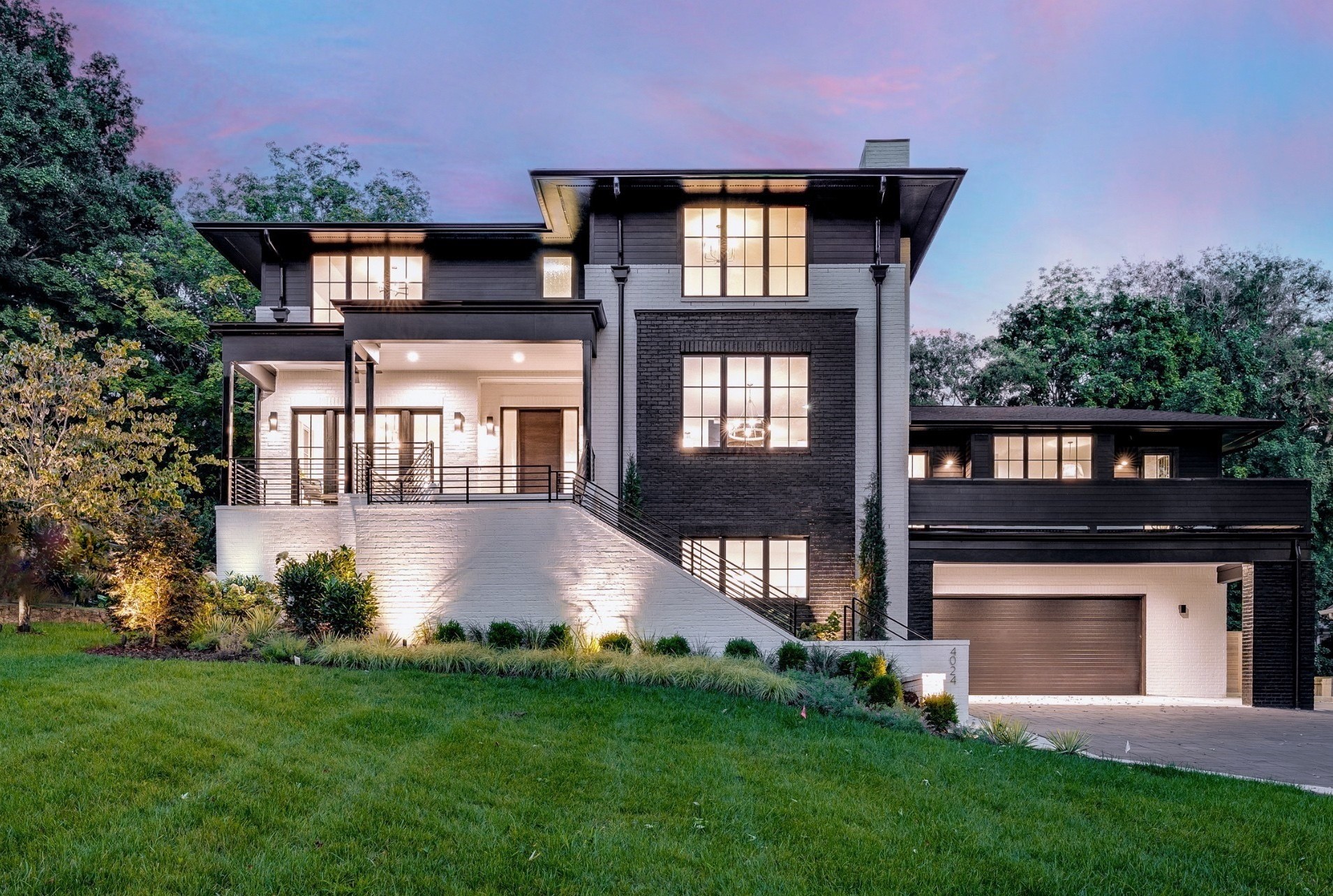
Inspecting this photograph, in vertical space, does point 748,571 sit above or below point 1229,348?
below

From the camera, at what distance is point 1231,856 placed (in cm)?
552

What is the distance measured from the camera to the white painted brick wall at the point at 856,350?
15617 millimetres

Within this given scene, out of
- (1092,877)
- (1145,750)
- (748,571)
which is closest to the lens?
(1092,877)

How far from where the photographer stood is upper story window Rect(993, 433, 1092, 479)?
708 inches

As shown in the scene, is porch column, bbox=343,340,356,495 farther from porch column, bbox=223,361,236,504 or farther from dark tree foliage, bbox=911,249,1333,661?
dark tree foliage, bbox=911,249,1333,661

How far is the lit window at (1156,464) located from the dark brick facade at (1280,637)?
2.98m

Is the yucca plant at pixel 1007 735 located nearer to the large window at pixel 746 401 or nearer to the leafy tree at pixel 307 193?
the large window at pixel 746 401

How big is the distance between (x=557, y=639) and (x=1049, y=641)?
10955 mm

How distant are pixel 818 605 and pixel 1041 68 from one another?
19254 mm

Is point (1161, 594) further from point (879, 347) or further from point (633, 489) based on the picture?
point (633, 489)

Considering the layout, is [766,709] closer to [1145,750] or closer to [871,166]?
[1145,750]

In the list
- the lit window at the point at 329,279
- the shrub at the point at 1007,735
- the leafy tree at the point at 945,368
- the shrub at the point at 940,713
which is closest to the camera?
the shrub at the point at 1007,735

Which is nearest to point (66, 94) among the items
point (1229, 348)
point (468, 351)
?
point (468, 351)

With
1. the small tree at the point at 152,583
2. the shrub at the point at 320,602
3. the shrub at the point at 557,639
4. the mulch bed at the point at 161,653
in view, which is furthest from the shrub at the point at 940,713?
the small tree at the point at 152,583
